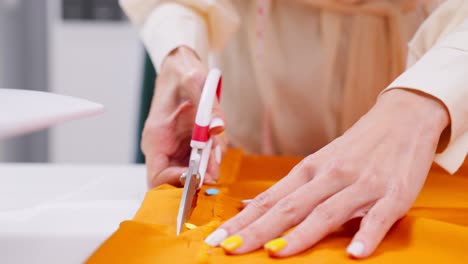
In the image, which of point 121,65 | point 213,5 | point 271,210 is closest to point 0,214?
point 271,210

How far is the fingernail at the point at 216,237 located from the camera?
504 mm

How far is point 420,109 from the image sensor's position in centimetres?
57

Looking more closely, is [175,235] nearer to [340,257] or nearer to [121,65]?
[340,257]

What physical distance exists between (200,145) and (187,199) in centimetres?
7

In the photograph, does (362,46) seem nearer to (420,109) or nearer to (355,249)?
(420,109)

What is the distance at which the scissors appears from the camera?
0.61 m

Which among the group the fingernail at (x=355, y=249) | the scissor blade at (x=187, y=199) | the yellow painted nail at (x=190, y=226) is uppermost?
the fingernail at (x=355, y=249)

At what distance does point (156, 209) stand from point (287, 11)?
454 millimetres

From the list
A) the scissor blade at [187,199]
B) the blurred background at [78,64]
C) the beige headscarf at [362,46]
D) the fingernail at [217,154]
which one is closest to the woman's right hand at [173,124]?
the fingernail at [217,154]

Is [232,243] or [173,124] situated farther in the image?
[173,124]

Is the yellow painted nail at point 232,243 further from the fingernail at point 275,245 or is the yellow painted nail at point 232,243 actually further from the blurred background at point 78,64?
the blurred background at point 78,64

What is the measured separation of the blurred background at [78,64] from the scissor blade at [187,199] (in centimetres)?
156

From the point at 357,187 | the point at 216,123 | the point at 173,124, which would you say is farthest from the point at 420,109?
the point at 173,124

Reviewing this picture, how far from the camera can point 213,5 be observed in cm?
93
